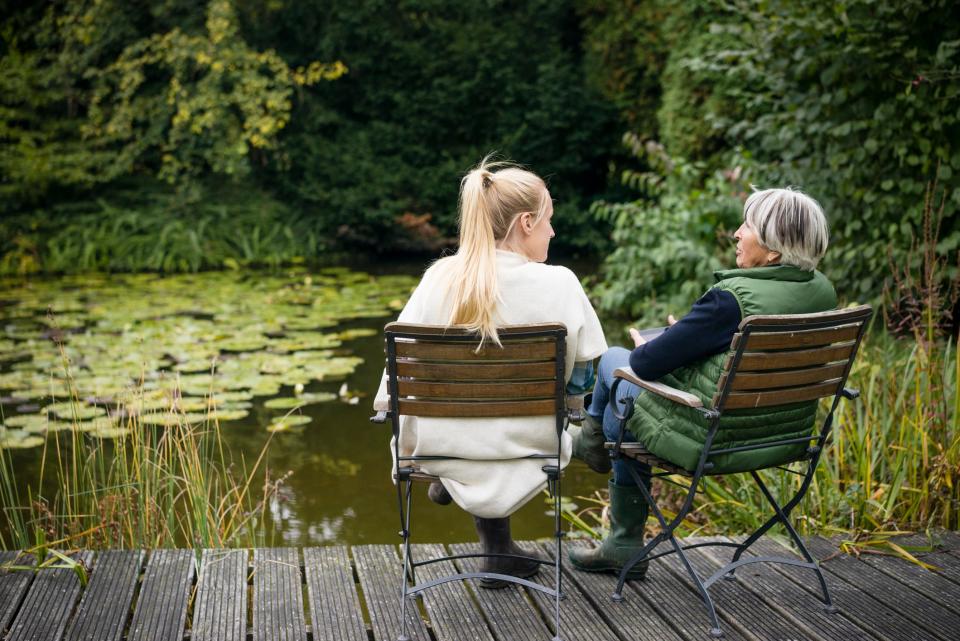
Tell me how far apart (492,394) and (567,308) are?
1.04 feet

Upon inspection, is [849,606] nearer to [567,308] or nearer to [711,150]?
[567,308]

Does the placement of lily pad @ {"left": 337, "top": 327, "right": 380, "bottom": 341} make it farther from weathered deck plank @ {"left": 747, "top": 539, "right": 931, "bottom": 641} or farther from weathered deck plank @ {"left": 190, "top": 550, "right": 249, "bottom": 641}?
weathered deck plank @ {"left": 747, "top": 539, "right": 931, "bottom": 641}

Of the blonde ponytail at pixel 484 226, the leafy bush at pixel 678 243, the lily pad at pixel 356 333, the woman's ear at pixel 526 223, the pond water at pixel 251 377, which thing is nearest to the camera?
the blonde ponytail at pixel 484 226

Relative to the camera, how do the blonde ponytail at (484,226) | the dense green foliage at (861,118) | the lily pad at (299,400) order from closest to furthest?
the blonde ponytail at (484,226)
the dense green foliage at (861,118)
the lily pad at (299,400)

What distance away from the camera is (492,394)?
2408mm

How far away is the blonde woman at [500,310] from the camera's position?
2465 millimetres

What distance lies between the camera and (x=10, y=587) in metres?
2.72

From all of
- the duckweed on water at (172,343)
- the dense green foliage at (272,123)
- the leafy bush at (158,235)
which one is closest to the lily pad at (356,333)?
the duckweed on water at (172,343)

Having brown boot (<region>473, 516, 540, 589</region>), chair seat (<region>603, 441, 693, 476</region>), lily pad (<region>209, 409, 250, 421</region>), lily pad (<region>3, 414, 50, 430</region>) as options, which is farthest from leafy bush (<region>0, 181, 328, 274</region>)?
chair seat (<region>603, 441, 693, 476</region>)

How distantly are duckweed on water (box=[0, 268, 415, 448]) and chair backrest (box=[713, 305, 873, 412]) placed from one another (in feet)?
8.24

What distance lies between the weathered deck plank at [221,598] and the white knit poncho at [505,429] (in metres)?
0.67

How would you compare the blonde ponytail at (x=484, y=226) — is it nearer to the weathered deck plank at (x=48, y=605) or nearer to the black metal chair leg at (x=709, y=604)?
the black metal chair leg at (x=709, y=604)

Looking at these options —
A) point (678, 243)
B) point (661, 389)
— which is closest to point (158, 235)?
point (678, 243)

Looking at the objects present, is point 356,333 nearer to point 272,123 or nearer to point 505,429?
point 272,123
